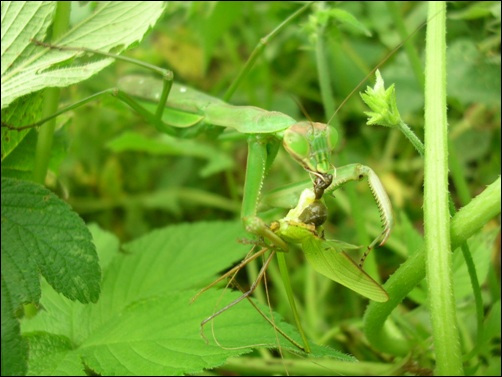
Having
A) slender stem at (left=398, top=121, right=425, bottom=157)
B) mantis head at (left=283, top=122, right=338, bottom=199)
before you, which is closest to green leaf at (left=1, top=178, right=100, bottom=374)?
mantis head at (left=283, top=122, right=338, bottom=199)

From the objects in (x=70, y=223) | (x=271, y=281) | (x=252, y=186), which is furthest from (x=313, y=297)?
(x=70, y=223)

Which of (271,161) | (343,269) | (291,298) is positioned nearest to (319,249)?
(343,269)

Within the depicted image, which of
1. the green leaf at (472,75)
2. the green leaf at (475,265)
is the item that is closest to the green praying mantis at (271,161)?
the green leaf at (475,265)

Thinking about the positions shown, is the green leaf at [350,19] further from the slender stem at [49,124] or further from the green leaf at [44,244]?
the green leaf at [44,244]

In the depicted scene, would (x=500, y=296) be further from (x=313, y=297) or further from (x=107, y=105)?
(x=107, y=105)

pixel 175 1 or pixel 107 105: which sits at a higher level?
pixel 175 1

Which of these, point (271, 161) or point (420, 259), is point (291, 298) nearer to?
point (420, 259)

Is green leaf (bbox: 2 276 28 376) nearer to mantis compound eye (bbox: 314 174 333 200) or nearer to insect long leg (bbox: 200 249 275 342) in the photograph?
insect long leg (bbox: 200 249 275 342)
